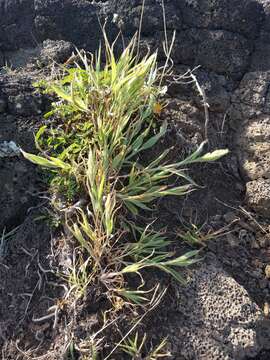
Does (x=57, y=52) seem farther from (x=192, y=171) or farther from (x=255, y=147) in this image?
(x=255, y=147)

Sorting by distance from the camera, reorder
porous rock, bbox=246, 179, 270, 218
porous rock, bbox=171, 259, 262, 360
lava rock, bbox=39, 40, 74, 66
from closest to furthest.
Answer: porous rock, bbox=171, 259, 262, 360, porous rock, bbox=246, 179, 270, 218, lava rock, bbox=39, 40, 74, 66

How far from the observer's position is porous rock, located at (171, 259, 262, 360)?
5.78 ft

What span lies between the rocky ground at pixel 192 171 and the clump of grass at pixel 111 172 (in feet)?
0.32

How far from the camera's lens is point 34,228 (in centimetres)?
196

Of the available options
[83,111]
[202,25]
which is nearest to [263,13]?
[202,25]

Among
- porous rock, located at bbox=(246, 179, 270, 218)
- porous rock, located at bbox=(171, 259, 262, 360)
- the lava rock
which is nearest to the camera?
porous rock, located at bbox=(171, 259, 262, 360)

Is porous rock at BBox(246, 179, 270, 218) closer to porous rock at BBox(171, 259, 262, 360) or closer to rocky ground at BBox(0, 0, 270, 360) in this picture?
rocky ground at BBox(0, 0, 270, 360)

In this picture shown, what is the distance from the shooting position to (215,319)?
1.80 meters

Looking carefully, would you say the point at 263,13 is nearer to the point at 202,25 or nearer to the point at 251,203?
the point at 202,25

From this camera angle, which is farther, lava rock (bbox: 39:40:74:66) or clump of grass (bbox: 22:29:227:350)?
lava rock (bbox: 39:40:74:66)

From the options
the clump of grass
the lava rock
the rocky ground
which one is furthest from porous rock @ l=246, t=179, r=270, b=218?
the lava rock

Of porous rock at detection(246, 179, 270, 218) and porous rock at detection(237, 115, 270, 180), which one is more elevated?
porous rock at detection(237, 115, 270, 180)

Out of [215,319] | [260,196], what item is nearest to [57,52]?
[260,196]

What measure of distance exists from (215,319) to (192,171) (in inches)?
25.3
